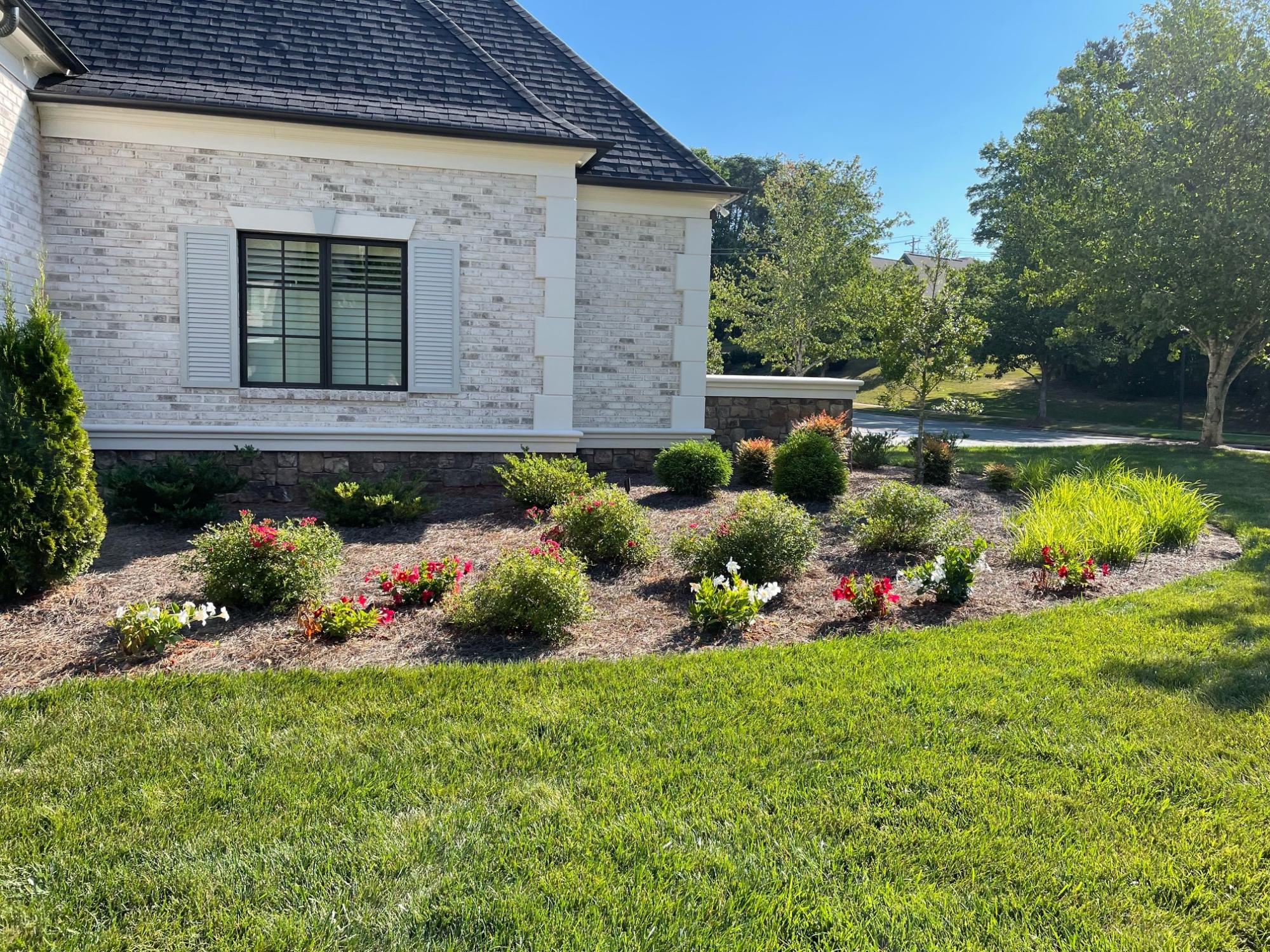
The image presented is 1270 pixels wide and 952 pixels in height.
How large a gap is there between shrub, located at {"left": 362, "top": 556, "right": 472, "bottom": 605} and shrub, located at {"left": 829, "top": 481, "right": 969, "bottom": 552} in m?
3.77

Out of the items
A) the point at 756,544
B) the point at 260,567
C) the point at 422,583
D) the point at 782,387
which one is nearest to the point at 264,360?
the point at 260,567

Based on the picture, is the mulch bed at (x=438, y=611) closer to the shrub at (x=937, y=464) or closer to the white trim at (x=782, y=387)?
the shrub at (x=937, y=464)

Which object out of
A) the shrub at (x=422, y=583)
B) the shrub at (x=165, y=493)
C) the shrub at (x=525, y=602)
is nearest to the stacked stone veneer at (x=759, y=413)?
the shrub at (x=165, y=493)

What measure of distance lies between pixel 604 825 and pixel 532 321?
762cm

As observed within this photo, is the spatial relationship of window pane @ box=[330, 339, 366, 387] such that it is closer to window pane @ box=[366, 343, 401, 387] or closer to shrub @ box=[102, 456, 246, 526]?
window pane @ box=[366, 343, 401, 387]

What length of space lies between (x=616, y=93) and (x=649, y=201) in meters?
2.00

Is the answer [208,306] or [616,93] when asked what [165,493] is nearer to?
[208,306]

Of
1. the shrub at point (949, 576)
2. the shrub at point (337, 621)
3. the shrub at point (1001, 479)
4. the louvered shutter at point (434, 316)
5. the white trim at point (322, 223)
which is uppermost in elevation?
the white trim at point (322, 223)

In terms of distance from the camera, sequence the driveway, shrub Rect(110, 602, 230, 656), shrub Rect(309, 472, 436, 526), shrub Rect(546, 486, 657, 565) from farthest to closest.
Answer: the driveway, shrub Rect(309, 472, 436, 526), shrub Rect(546, 486, 657, 565), shrub Rect(110, 602, 230, 656)

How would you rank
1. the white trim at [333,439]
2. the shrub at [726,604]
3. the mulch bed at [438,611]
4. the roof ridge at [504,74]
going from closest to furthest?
1. the mulch bed at [438,611]
2. the shrub at [726,604]
3. the white trim at [333,439]
4. the roof ridge at [504,74]

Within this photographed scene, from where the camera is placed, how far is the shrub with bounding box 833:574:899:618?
A: 546 centimetres

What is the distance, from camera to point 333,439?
9.32 metres

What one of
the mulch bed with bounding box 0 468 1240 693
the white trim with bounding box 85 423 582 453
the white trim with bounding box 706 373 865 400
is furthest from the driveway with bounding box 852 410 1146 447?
the mulch bed with bounding box 0 468 1240 693

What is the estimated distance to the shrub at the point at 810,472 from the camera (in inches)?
369
